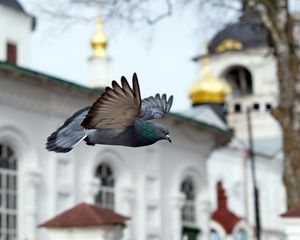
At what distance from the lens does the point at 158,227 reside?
73.4 ft

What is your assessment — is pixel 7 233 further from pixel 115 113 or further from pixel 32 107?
pixel 115 113

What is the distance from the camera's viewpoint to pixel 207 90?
144 ft

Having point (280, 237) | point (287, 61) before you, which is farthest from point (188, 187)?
point (280, 237)

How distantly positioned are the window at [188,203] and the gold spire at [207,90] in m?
19.2

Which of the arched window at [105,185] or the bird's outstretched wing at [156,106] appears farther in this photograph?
the arched window at [105,185]

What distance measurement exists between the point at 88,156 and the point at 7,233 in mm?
2936

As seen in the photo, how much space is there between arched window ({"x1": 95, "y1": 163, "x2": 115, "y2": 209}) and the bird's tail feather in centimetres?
1717

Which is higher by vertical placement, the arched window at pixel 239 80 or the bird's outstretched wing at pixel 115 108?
the arched window at pixel 239 80

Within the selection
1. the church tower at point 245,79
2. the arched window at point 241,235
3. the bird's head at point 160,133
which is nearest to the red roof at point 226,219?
the arched window at point 241,235

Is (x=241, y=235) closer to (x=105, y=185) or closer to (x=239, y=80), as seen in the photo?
(x=105, y=185)

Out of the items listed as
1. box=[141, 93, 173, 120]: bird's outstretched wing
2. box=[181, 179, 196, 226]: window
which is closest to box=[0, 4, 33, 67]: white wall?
box=[181, 179, 196, 226]: window

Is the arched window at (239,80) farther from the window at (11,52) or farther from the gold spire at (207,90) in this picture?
the window at (11,52)

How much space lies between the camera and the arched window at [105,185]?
20.9 meters

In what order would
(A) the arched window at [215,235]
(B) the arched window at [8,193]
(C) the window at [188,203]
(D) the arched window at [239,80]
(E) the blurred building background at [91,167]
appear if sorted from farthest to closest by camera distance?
(D) the arched window at [239,80] → (A) the arched window at [215,235] → (C) the window at [188,203] → (E) the blurred building background at [91,167] → (B) the arched window at [8,193]
